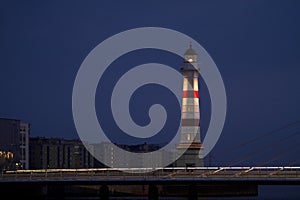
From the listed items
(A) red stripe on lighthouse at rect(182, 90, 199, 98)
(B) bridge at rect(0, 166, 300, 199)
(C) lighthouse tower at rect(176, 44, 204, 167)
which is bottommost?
(B) bridge at rect(0, 166, 300, 199)

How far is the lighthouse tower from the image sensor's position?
81062 mm

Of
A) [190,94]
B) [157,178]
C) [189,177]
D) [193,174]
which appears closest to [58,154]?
[190,94]

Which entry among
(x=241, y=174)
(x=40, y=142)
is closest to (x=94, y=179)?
(x=241, y=174)

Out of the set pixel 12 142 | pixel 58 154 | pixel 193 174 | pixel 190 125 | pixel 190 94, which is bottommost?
pixel 193 174

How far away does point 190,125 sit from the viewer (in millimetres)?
81000

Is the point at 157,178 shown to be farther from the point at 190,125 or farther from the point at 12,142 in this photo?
the point at 12,142

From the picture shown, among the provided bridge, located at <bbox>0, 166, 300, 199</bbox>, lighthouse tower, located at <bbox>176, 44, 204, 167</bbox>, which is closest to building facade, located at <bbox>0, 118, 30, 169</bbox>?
bridge, located at <bbox>0, 166, 300, 199</bbox>

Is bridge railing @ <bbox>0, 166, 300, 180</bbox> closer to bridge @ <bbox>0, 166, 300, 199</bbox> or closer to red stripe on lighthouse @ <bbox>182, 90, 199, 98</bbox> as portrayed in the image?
bridge @ <bbox>0, 166, 300, 199</bbox>

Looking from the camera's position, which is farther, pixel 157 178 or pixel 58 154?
pixel 58 154

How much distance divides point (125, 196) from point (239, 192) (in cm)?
1333

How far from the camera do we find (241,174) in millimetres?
57969

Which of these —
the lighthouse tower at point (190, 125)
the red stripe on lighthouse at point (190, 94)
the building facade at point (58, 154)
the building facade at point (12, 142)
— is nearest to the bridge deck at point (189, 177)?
the lighthouse tower at point (190, 125)

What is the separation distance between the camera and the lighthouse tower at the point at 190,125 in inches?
3191

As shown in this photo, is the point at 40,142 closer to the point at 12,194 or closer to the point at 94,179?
the point at 12,194
